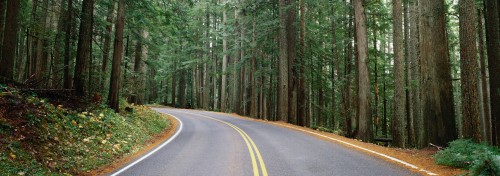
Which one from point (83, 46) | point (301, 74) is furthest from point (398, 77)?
point (83, 46)

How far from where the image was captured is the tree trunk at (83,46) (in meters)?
14.3

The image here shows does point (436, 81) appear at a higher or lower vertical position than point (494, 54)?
lower

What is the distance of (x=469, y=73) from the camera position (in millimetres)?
8820

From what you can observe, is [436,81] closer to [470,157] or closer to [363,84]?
[470,157]

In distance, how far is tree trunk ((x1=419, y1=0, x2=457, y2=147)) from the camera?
10.1 m

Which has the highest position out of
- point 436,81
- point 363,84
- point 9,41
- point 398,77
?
point 9,41

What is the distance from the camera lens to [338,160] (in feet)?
29.5

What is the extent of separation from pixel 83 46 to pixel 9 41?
3174mm

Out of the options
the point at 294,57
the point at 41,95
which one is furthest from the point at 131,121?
the point at 294,57

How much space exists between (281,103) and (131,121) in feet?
34.2

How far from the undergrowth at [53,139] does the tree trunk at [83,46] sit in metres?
1.46

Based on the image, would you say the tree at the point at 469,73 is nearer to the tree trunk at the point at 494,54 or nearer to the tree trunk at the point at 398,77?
the tree trunk at the point at 494,54

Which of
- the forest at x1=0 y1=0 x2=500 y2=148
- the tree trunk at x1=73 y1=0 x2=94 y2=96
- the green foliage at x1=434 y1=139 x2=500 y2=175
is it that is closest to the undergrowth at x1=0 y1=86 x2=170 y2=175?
the tree trunk at x1=73 y1=0 x2=94 y2=96

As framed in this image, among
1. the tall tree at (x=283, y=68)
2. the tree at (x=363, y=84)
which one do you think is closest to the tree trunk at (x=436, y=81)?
the tree at (x=363, y=84)
